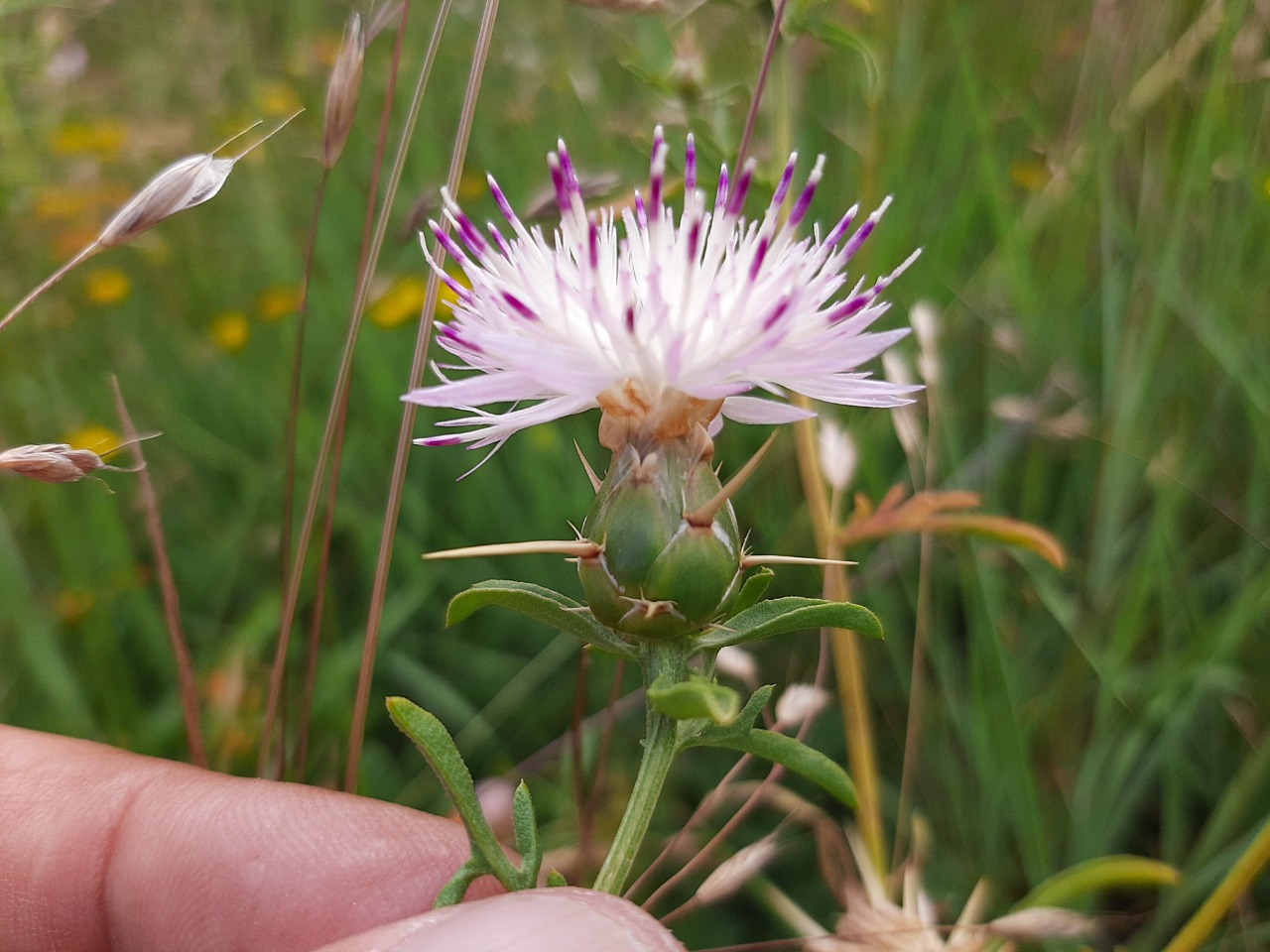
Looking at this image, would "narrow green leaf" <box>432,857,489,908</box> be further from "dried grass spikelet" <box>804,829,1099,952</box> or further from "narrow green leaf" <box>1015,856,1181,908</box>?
"narrow green leaf" <box>1015,856,1181,908</box>

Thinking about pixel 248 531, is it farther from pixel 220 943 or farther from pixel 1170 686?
pixel 1170 686

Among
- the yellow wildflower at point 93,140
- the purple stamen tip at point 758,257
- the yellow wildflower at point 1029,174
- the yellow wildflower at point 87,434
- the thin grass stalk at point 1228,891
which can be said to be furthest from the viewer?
the yellow wildflower at point 93,140

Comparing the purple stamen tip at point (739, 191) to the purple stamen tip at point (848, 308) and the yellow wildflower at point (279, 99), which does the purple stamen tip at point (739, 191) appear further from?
the yellow wildflower at point (279, 99)

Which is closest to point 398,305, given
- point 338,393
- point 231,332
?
point 231,332

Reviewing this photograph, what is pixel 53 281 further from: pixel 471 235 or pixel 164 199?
pixel 471 235

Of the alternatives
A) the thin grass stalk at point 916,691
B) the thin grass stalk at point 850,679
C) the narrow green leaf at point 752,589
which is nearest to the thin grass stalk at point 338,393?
the narrow green leaf at point 752,589

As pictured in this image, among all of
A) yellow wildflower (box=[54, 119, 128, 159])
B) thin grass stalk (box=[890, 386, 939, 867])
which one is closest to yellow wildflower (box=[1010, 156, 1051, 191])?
thin grass stalk (box=[890, 386, 939, 867])
